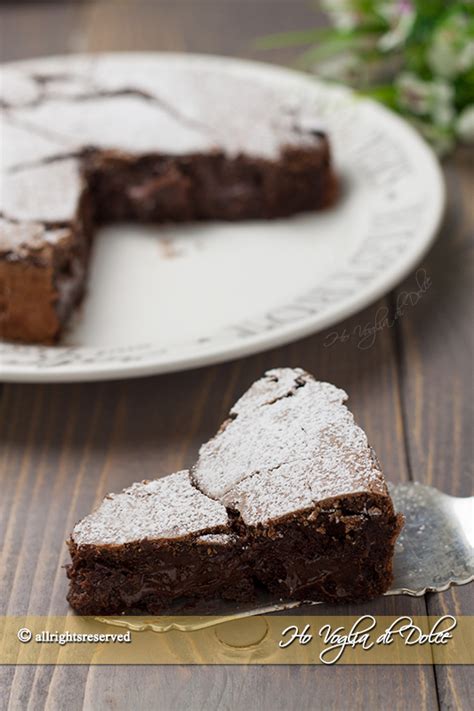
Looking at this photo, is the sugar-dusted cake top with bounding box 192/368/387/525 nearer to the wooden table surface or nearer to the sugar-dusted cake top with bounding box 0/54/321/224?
the wooden table surface

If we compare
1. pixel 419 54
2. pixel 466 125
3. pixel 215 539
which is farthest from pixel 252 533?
pixel 419 54

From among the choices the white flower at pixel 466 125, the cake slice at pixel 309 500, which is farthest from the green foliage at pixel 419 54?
the cake slice at pixel 309 500

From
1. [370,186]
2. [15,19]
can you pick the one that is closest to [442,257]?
[370,186]

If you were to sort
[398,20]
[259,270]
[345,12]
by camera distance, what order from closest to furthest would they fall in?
[259,270] < [398,20] < [345,12]

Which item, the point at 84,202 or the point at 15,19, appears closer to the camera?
the point at 84,202

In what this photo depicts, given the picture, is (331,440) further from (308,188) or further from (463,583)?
(308,188)

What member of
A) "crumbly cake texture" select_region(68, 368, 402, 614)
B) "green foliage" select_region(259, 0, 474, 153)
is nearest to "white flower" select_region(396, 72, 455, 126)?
"green foliage" select_region(259, 0, 474, 153)

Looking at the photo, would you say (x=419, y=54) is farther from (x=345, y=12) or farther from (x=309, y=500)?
(x=309, y=500)
